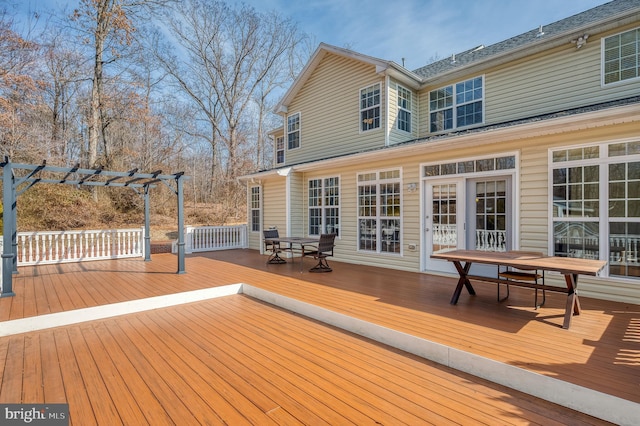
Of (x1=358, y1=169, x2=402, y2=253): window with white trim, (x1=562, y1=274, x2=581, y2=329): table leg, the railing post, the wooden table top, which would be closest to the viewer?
the wooden table top

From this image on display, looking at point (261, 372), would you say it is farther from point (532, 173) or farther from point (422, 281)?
point (532, 173)

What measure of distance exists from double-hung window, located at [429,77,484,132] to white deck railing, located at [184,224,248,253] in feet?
26.3

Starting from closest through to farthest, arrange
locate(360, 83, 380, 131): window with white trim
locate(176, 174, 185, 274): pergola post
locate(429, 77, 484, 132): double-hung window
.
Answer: locate(176, 174, 185, 274): pergola post → locate(429, 77, 484, 132): double-hung window → locate(360, 83, 380, 131): window with white trim

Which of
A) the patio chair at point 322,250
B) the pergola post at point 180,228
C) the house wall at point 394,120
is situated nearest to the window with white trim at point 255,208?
the pergola post at point 180,228

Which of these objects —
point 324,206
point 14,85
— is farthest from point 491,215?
point 14,85

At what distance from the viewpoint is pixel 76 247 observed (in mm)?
8578

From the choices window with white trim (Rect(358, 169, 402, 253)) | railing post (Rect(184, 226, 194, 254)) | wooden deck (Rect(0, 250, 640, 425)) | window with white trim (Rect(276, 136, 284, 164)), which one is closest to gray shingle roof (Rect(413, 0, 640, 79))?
window with white trim (Rect(358, 169, 402, 253))

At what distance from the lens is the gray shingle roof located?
20.7 ft

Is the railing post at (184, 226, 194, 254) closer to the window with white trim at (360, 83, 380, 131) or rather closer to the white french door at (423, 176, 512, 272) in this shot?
the window with white trim at (360, 83, 380, 131)

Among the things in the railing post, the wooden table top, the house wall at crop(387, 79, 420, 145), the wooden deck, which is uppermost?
the house wall at crop(387, 79, 420, 145)

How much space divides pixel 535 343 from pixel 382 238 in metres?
4.49

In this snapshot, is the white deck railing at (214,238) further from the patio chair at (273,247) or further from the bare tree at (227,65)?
the bare tree at (227,65)

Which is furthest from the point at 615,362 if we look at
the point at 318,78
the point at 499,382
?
the point at 318,78

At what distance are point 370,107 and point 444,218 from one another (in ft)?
13.1
